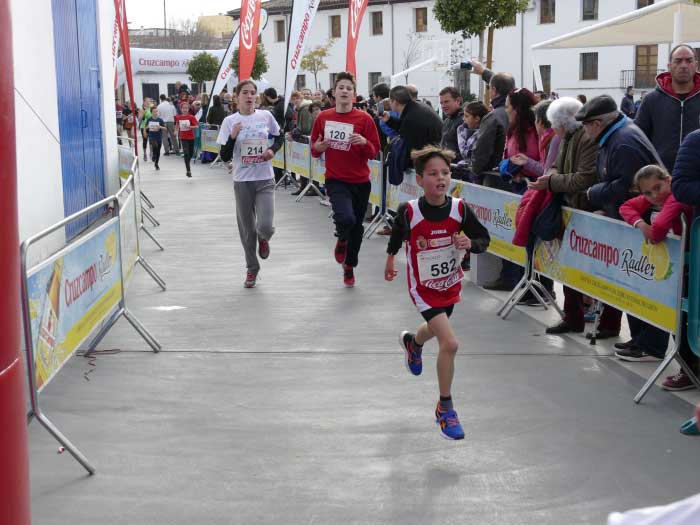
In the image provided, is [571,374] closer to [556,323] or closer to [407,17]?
[556,323]

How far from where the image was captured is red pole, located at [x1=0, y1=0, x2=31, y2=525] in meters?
2.72

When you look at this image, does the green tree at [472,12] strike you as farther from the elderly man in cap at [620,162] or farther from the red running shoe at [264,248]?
the elderly man in cap at [620,162]

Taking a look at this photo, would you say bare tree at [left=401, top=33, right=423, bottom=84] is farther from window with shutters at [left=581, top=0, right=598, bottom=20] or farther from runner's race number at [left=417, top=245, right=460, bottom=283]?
runner's race number at [left=417, top=245, right=460, bottom=283]

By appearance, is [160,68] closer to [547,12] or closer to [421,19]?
[421,19]

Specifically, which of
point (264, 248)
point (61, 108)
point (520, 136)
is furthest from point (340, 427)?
point (61, 108)

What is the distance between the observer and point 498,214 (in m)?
9.25

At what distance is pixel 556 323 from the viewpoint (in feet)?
26.9

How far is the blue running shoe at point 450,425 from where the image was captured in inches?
211

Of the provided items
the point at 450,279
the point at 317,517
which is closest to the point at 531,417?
the point at 450,279

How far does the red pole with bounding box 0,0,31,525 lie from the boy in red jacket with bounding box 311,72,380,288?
23.3 ft

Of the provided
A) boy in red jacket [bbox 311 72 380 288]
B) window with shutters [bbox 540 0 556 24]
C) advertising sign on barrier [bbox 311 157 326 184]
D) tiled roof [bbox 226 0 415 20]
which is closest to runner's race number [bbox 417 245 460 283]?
boy in red jacket [bbox 311 72 380 288]

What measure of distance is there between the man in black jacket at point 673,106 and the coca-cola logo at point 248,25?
40.8ft

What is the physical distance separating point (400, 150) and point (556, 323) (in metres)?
4.46

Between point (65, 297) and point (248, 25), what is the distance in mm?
14788
